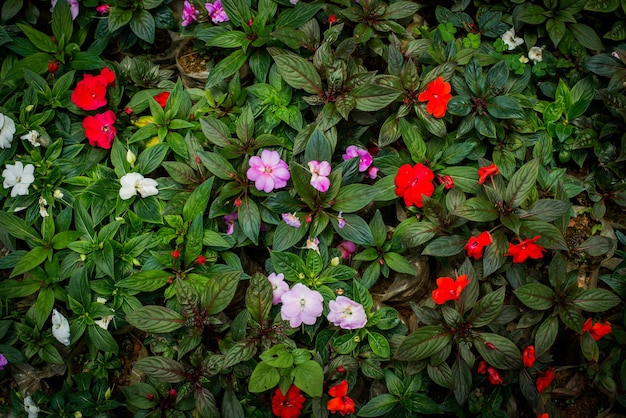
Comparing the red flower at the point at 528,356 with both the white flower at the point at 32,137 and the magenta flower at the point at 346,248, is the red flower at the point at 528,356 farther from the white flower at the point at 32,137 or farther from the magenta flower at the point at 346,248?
the white flower at the point at 32,137

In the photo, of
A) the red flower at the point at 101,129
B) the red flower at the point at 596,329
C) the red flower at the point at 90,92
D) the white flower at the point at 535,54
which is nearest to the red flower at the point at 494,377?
the red flower at the point at 596,329

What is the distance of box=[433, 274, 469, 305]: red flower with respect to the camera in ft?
8.02

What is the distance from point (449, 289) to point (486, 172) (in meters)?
0.62

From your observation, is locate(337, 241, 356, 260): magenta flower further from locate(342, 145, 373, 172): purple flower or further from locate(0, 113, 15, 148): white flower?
locate(0, 113, 15, 148): white flower

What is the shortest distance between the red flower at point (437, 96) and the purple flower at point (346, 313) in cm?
110

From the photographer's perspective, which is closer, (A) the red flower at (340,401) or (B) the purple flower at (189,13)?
(A) the red flower at (340,401)

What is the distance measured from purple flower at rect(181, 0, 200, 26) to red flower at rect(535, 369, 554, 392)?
105 inches

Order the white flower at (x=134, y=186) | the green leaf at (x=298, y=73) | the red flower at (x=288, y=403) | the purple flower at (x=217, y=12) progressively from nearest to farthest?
the red flower at (x=288, y=403), the white flower at (x=134, y=186), the green leaf at (x=298, y=73), the purple flower at (x=217, y=12)

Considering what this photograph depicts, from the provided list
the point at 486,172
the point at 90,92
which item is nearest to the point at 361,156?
the point at 486,172

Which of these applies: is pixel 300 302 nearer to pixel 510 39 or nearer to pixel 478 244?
pixel 478 244

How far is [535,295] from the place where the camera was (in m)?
2.53

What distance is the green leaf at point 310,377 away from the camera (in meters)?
2.35

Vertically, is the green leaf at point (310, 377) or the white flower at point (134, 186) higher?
the white flower at point (134, 186)

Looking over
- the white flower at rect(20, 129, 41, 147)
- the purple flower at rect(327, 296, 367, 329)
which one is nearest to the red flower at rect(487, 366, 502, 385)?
the purple flower at rect(327, 296, 367, 329)
